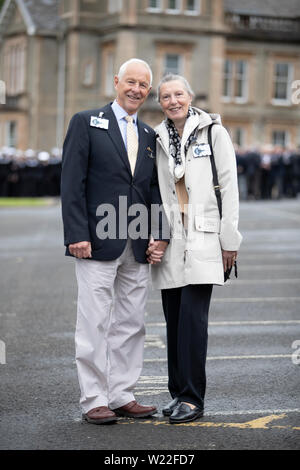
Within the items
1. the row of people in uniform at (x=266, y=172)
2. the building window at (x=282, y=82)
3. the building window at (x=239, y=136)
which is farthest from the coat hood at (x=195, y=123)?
the building window at (x=282, y=82)

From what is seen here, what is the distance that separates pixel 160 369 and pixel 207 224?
2.07 m

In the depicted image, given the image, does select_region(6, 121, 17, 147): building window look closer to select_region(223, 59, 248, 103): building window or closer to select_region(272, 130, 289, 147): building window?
select_region(223, 59, 248, 103): building window

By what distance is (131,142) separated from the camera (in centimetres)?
673

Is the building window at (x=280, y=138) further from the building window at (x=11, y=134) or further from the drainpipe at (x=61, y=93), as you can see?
the building window at (x=11, y=134)

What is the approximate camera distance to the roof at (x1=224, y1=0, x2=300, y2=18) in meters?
52.1

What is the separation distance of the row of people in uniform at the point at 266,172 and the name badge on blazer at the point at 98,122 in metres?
30.0

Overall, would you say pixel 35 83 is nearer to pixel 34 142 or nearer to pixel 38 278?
pixel 34 142

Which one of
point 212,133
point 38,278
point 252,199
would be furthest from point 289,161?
point 212,133

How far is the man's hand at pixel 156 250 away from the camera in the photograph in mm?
6637

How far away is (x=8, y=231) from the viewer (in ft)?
77.8

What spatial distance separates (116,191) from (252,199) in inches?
1236

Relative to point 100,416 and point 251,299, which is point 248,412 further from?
point 251,299

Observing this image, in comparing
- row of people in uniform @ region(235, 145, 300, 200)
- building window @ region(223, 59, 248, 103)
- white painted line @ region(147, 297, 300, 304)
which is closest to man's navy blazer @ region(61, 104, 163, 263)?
white painted line @ region(147, 297, 300, 304)

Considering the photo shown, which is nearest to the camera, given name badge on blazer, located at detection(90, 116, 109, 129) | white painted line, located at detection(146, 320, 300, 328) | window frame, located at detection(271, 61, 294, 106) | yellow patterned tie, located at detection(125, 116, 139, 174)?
name badge on blazer, located at detection(90, 116, 109, 129)
